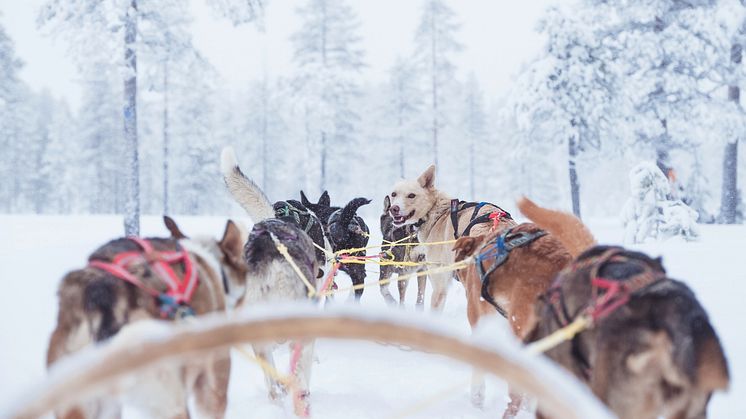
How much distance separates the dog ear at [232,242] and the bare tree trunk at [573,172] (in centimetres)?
1749

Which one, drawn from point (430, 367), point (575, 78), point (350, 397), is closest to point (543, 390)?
point (350, 397)

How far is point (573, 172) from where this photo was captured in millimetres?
18656

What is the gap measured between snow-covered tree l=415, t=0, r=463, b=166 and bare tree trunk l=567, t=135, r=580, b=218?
35.6 ft

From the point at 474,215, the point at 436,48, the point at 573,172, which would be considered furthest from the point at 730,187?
the point at 474,215

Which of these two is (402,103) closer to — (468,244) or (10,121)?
(10,121)

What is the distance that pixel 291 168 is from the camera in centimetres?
4350

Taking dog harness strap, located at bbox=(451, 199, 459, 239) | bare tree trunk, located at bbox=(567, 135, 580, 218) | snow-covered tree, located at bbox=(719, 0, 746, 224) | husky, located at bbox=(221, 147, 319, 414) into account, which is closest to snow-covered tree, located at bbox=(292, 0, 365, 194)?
bare tree trunk, located at bbox=(567, 135, 580, 218)

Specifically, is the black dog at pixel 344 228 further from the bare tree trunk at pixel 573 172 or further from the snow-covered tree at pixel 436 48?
the snow-covered tree at pixel 436 48

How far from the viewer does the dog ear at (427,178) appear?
6734 millimetres

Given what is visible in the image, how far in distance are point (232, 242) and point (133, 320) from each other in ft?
2.58

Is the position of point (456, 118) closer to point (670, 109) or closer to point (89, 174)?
point (670, 109)

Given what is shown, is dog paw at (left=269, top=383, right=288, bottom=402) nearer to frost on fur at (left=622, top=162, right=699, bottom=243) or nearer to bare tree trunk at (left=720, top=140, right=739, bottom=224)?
frost on fur at (left=622, top=162, right=699, bottom=243)

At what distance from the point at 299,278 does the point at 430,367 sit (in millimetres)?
2226

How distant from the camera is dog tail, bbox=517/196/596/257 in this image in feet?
9.77
